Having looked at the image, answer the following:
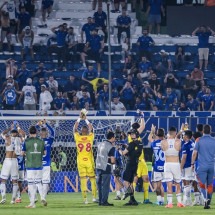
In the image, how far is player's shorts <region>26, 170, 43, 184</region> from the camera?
30375 mm

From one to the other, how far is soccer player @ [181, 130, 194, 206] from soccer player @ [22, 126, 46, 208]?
3.59 meters

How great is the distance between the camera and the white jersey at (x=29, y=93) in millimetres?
45031

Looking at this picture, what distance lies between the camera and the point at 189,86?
47250 mm

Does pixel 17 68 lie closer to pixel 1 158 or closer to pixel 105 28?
pixel 105 28

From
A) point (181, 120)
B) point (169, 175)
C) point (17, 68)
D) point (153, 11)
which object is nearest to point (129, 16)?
point (153, 11)

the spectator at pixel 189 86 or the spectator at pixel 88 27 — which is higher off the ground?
the spectator at pixel 88 27

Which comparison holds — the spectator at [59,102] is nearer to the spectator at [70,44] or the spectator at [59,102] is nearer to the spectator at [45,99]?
the spectator at [45,99]

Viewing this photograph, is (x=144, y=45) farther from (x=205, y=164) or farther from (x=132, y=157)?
(x=205, y=164)

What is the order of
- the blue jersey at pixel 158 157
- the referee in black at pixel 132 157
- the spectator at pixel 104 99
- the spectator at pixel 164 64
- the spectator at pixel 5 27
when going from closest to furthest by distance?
the referee in black at pixel 132 157 < the blue jersey at pixel 158 157 < the spectator at pixel 104 99 < the spectator at pixel 164 64 < the spectator at pixel 5 27

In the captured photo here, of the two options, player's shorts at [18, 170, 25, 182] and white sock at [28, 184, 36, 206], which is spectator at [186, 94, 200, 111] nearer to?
player's shorts at [18, 170, 25, 182]

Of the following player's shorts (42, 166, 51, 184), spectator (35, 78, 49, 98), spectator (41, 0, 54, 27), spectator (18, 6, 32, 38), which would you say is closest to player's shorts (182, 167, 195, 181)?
player's shorts (42, 166, 51, 184)

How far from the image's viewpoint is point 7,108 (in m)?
44.9

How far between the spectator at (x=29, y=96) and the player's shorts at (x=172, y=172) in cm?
1502

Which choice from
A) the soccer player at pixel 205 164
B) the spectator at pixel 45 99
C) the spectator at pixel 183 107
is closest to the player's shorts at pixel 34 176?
the soccer player at pixel 205 164
